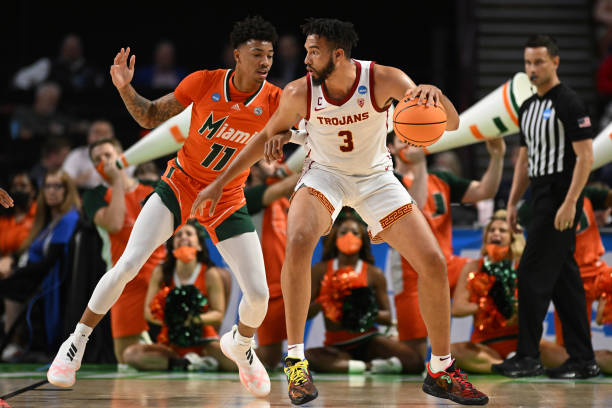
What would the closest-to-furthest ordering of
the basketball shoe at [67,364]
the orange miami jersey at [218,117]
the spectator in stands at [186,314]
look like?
the basketball shoe at [67,364] < the orange miami jersey at [218,117] < the spectator in stands at [186,314]

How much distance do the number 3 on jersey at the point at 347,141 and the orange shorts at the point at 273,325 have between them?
237 cm

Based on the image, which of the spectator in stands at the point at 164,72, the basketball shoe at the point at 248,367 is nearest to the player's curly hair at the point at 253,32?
the basketball shoe at the point at 248,367

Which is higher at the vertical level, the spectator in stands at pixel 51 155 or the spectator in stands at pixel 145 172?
the spectator in stands at pixel 51 155

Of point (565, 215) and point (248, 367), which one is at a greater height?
point (565, 215)

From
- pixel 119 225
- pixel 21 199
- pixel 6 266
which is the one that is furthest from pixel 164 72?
pixel 119 225

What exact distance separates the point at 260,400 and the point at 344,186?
4.31 ft

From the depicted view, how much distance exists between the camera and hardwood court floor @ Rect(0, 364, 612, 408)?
4.60 meters

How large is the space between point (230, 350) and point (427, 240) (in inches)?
59.2

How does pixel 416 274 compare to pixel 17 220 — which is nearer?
pixel 416 274

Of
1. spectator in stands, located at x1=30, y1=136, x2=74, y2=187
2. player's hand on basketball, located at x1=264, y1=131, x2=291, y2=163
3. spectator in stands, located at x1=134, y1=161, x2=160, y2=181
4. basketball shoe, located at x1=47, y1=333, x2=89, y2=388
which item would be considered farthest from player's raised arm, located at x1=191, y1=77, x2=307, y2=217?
spectator in stands, located at x1=30, y1=136, x2=74, y2=187

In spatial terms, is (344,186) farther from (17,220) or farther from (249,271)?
(17,220)

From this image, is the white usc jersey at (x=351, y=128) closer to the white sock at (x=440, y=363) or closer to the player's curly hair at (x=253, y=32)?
the player's curly hair at (x=253, y=32)

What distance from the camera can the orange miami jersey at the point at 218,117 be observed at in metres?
5.01

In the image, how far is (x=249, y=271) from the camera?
194 inches
